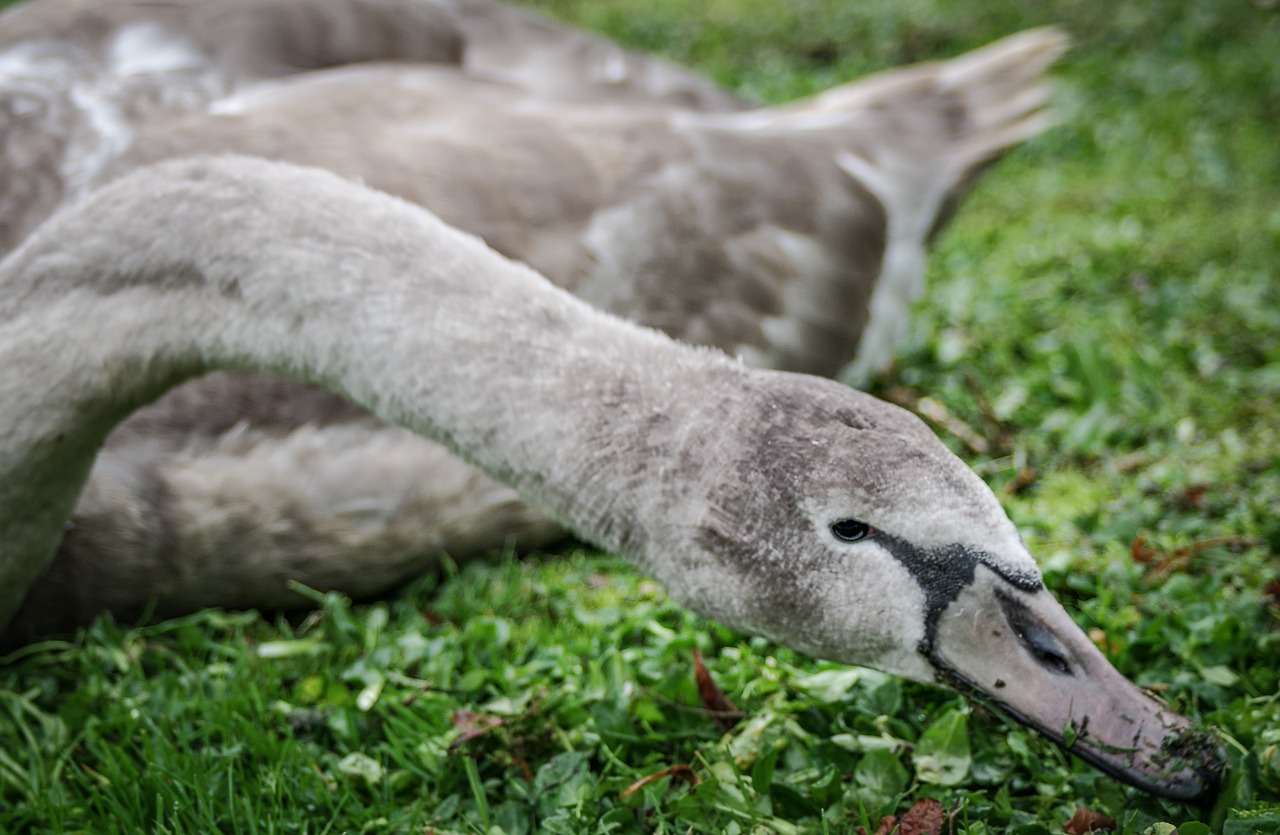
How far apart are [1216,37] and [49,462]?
7.06 m

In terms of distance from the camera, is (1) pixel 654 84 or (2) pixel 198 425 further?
(1) pixel 654 84

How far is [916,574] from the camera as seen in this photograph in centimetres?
205

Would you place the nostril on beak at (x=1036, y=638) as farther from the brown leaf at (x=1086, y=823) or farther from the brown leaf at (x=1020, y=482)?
the brown leaf at (x=1020, y=482)

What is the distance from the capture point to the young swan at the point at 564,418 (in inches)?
80.8

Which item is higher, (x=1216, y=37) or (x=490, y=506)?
(x=1216, y=37)

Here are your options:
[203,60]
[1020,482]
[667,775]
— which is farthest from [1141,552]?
[203,60]

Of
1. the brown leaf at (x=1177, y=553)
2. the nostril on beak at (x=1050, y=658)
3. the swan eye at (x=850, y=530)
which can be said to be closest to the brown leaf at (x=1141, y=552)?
the brown leaf at (x=1177, y=553)

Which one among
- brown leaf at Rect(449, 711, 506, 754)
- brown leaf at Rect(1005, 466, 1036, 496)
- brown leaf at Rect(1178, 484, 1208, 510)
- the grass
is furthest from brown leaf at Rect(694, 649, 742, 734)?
brown leaf at Rect(1178, 484, 1208, 510)

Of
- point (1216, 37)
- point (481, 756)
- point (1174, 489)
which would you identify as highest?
point (1216, 37)

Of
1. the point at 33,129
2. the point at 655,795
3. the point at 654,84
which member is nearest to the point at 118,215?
the point at 33,129

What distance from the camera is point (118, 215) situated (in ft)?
8.90

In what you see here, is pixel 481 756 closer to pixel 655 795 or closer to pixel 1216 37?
pixel 655 795

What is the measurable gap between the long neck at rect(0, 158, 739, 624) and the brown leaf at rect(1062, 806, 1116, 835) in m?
0.95

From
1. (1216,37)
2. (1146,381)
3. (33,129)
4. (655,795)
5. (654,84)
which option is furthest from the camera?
(1216,37)
